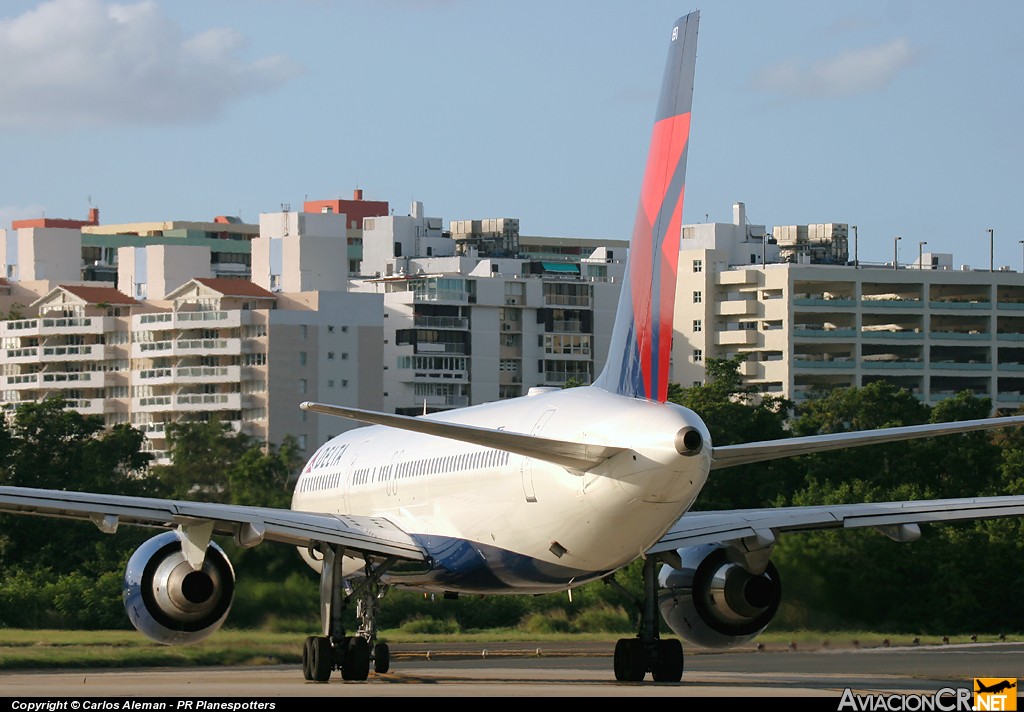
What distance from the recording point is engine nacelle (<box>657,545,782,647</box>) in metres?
31.6

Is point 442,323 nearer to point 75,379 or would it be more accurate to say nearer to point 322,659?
point 75,379

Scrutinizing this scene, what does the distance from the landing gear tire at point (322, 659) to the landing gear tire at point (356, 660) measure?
0.24 metres

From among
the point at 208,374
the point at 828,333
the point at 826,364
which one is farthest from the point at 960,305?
the point at 208,374

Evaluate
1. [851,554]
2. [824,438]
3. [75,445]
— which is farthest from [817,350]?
[824,438]

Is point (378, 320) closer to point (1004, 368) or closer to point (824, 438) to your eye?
point (1004, 368)

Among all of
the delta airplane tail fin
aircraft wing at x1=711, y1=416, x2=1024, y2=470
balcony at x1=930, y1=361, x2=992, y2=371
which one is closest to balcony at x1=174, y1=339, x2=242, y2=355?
balcony at x1=930, y1=361, x2=992, y2=371

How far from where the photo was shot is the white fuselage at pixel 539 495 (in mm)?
25922

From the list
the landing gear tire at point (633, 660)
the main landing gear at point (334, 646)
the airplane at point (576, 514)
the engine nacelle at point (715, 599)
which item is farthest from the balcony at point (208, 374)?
the landing gear tire at point (633, 660)

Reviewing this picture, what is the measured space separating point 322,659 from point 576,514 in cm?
529

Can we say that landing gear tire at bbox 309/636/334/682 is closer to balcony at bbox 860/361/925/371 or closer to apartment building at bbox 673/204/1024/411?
apartment building at bbox 673/204/1024/411

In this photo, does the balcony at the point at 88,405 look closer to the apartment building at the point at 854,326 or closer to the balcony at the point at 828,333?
the apartment building at the point at 854,326

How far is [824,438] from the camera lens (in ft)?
84.7

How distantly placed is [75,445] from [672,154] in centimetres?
7001

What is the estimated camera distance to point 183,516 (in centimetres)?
2936
